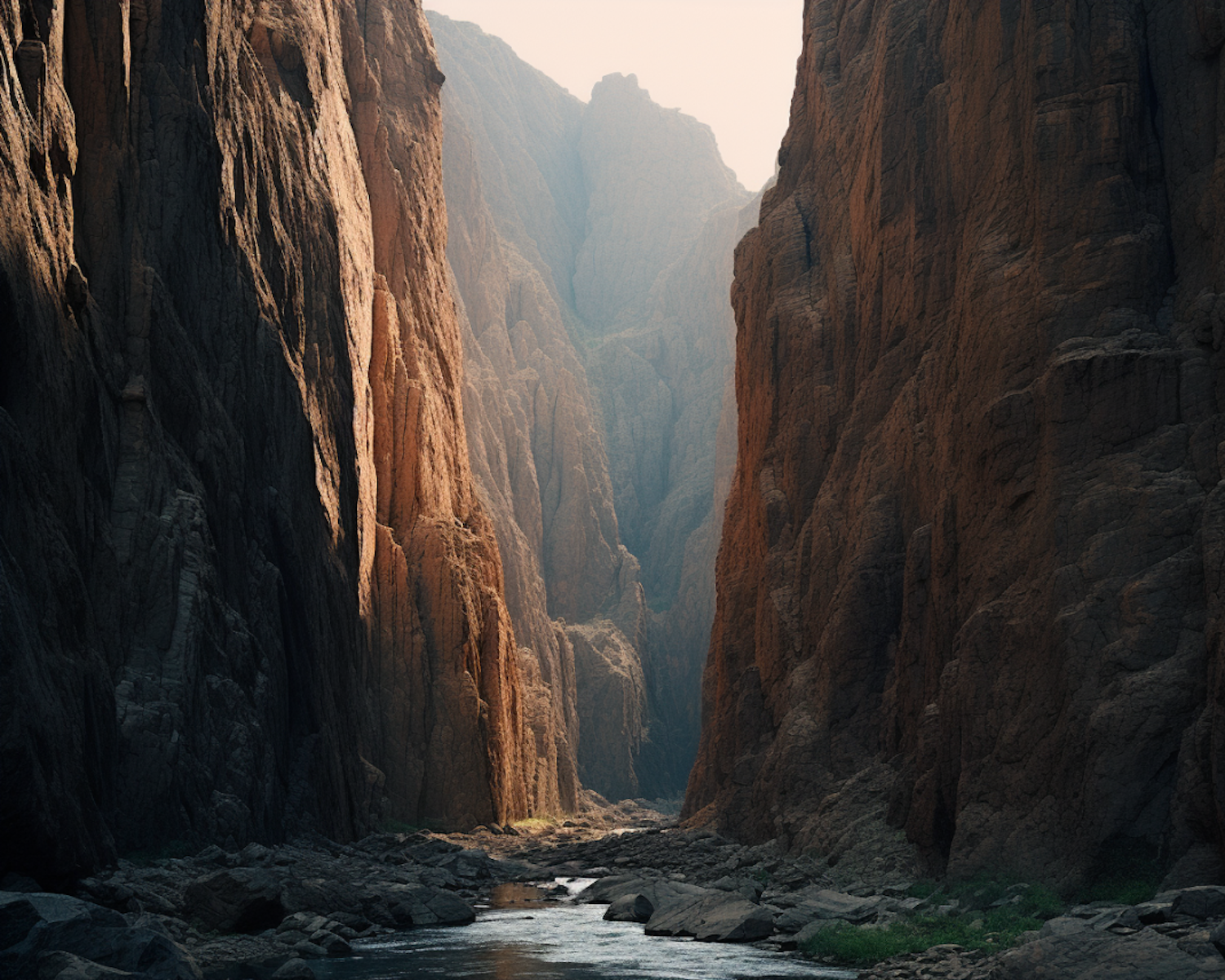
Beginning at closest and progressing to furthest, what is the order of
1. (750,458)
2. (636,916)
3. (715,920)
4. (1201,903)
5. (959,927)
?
1. (1201,903)
2. (959,927)
3. (715,920)
4. (636,916)
5. (750,458)

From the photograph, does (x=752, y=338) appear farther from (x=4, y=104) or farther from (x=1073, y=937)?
(x=1073, y=937)

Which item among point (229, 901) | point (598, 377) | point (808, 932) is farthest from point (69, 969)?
point (598, 377)

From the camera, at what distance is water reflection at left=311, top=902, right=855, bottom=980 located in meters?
18.4

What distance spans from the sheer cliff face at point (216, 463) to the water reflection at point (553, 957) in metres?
4.67

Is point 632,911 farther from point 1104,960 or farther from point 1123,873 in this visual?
point 1104,960

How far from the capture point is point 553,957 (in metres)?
20.7

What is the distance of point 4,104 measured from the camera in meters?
20.7

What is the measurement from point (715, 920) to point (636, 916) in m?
3.16

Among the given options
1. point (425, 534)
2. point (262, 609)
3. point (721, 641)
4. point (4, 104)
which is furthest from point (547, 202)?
point (4, 104)

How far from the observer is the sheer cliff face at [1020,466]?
69.9ft

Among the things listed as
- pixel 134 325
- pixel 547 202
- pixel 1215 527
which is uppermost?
pixel 547 202

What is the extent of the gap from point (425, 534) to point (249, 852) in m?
33.9

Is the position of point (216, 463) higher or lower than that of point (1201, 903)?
higher

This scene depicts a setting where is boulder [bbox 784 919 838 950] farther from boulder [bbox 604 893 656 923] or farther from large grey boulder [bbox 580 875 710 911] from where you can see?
boulder [bbox 604 893 656 923]
